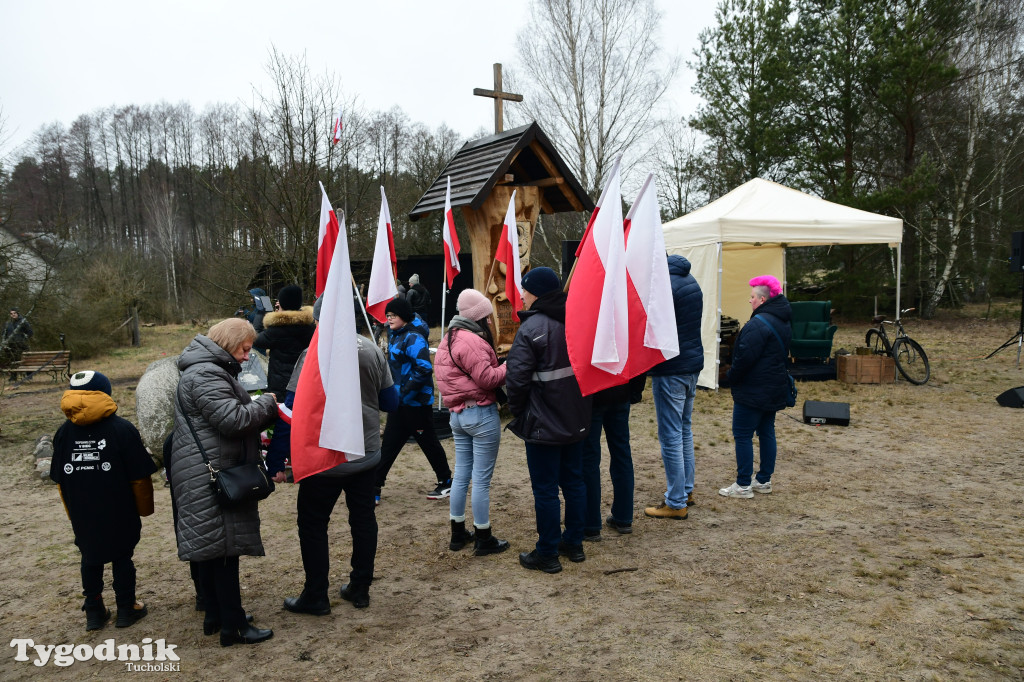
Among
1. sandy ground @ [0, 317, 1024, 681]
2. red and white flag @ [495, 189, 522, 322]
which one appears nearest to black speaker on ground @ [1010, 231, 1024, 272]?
sandy ground @ [0, 317, 1024, 681]

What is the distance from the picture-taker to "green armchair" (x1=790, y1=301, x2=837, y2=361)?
10570 mm

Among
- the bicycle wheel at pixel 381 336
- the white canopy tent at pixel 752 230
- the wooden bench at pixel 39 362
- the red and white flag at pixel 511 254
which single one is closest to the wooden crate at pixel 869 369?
the white canopy tent at pixel 752 230

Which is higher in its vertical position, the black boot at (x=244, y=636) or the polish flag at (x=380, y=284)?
the polish flag at (x=380, y=284)

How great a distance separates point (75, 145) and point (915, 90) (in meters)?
48.3

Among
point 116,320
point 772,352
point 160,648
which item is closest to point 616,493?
point 772,352

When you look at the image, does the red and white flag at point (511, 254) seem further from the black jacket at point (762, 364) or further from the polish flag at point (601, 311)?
the polish flag at point (601, 311)

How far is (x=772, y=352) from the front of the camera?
195 inches

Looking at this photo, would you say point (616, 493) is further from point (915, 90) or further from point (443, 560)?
point (915, 90)

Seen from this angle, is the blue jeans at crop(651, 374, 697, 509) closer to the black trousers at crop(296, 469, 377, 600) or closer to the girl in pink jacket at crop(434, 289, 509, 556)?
the girl in pink jacket at crop(434, 289, 509, 556)

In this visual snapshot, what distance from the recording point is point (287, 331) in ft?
17.5

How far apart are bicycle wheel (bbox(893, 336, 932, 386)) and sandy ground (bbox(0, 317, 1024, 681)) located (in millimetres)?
3460

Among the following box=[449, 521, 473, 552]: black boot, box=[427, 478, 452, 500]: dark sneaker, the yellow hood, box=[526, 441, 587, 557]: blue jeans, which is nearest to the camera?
the yellow hood

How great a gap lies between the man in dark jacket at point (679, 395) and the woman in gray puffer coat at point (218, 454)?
278 centimetres

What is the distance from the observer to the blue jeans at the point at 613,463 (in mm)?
4320
